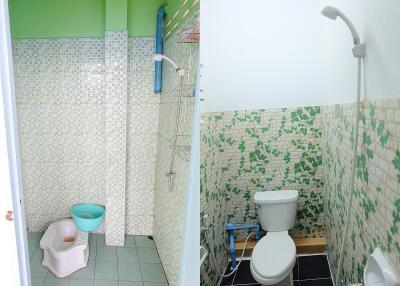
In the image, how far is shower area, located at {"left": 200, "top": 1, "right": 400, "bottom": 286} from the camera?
1.22m

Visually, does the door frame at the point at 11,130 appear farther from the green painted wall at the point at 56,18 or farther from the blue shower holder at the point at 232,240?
the green painted wall at the point at 56,18

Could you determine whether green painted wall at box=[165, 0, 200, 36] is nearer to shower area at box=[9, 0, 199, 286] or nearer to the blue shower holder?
shower area at box=[9, 0, 199, 286]

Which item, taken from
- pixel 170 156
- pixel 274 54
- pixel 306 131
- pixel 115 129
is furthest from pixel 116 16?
pixel 306 131

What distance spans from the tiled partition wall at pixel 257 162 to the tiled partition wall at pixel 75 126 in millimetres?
872

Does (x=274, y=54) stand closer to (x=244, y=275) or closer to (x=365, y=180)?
(x=365, y=180)

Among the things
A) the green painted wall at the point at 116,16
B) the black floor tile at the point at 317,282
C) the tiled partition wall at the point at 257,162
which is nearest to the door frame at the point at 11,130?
the tiled partition wall at the point at 257,162

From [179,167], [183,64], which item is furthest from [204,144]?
[183,64]

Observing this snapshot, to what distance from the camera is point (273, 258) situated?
1.91 metres

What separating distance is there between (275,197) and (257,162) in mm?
267

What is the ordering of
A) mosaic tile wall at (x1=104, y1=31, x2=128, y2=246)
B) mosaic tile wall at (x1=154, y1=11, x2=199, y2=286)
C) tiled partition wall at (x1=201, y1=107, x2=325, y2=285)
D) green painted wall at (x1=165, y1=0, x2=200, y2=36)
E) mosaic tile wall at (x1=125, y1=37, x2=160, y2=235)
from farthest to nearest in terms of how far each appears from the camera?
mosaic tile wall at (x1=125, y1=37, x2=160, y2=235) → mosaic tile wall at (x1=104, y1=31, x2=128, y2=246) → tiled partition wall at (x1=201, y1=107, x2=325, y2=285) → mosaic tile wall at (x1=154, y1=11, x2=199, y2=286) → green painted wall at (x1=165, y1=0, x2=200, y2=36)

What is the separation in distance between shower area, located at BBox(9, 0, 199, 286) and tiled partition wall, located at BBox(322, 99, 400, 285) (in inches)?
43.4

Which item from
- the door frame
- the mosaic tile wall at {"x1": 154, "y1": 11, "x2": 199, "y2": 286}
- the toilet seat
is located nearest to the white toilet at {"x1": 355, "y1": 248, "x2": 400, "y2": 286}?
the toilet seat

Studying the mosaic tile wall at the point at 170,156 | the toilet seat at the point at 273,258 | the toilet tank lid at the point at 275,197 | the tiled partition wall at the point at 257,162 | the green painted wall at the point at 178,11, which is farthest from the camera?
the toilet tank lid at the point at 275,197

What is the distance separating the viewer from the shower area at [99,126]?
2.41m
